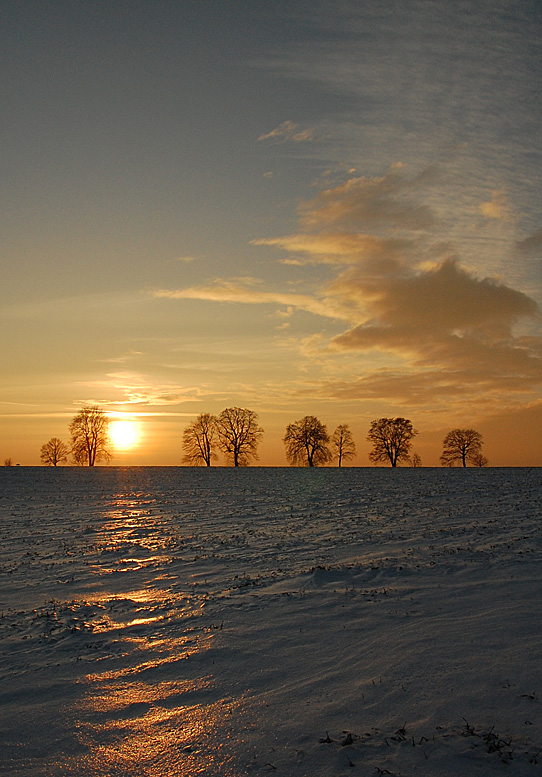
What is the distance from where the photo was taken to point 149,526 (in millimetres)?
21250

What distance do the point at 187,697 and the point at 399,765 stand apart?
2.79 m

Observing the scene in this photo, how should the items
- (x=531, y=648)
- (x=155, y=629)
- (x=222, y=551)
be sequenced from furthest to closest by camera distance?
(x=222, y=551), (x=155, y=629), (x=531, y=648)

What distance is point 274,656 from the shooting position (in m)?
8.11

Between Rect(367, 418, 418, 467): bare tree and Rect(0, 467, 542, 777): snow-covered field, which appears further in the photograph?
Rect(367, 418, 418, 467): bare tree

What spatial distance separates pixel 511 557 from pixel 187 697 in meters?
9.83

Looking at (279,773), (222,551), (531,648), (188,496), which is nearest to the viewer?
(279,773)

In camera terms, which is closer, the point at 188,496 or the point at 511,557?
the point at 511,557

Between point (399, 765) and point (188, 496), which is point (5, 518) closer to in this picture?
point (188, 496)

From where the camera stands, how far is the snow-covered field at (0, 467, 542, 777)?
559cm

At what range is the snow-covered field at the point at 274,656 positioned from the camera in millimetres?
5590

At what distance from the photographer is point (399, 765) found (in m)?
5.26

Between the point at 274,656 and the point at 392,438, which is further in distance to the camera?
the point at 392,438

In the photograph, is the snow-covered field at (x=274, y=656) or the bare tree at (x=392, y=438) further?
the bare tree at (x=392, y=438)

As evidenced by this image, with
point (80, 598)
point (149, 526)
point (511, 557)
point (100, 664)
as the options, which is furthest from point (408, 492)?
point (100, 664)
